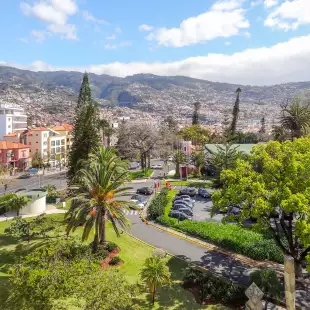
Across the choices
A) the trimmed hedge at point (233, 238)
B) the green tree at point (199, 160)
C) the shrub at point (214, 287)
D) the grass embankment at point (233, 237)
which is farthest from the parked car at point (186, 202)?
the green tree at point (199, 160)

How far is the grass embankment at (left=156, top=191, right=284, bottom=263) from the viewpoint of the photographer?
2511 centimetres

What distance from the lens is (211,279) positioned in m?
20.4

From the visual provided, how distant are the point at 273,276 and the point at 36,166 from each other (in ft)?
252

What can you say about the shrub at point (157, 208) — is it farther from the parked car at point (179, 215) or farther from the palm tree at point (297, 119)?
the palm tree at point (297, 119)

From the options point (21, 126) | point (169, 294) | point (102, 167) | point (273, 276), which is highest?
point (21, 126)

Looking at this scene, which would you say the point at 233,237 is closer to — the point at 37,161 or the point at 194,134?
the point at 37,161

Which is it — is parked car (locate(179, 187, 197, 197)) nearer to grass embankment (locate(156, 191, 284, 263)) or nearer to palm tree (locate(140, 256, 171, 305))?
grass embankment (locate(156, 191, 284, 263))

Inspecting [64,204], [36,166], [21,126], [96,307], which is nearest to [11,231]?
[64,204]

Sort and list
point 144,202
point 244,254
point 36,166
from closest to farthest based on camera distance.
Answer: point 244,254 < point 144,202 < point 36,166

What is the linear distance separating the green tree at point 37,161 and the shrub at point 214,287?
6890cm

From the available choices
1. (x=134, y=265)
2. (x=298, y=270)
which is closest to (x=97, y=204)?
(x=134, y=265)

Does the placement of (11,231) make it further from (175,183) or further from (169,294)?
(175,183)

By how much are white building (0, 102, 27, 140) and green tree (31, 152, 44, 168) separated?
18.9 m

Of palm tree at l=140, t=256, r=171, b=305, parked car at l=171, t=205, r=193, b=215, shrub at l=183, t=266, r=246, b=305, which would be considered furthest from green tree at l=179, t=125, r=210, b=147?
palm tree at l=140, t=256, r=171, b=305
